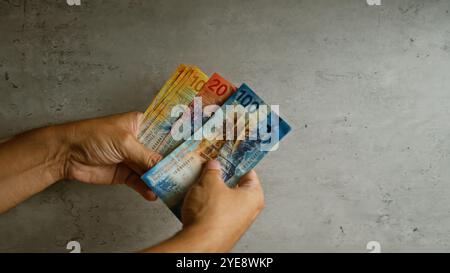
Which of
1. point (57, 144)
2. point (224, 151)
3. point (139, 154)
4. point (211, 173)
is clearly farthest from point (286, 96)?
point (57, 144)

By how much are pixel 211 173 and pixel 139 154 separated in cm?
26

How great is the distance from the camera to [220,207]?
1.13 metres

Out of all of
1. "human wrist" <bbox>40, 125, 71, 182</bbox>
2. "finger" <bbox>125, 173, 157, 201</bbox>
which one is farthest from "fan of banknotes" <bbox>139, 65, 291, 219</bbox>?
"human wrist" <bbox>40, 125, 71, 182</bbox>

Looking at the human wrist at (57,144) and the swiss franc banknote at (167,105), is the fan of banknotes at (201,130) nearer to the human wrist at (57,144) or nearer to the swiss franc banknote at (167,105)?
the swiss franc banknote at (167,105)

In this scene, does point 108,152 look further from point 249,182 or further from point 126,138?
point 249,182

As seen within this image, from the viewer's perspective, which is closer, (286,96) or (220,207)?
(220,207)

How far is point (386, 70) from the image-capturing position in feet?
5.01

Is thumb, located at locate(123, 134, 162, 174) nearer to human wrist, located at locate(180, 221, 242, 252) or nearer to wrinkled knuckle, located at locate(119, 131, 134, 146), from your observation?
wrinkled knuckle, located at locate(119, 131, 134, 146)

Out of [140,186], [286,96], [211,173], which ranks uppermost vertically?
[286,96]

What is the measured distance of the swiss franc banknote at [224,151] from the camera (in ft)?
4.20

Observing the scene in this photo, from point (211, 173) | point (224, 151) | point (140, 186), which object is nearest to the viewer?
point (211, 173)

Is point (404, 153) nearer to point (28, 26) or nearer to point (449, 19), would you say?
point (449, 19)

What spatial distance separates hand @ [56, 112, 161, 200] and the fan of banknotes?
0.06 m
